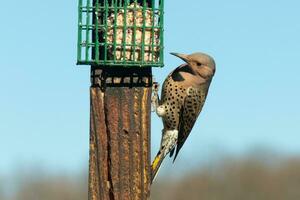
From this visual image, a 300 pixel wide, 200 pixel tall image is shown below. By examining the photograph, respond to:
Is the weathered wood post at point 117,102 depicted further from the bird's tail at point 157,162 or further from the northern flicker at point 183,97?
the northern flicker at point 183,97

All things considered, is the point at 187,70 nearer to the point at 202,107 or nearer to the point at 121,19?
the point at 202,107

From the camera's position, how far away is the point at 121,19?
7191 millimetres

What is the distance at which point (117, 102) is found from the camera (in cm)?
683

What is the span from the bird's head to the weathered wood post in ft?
5.61

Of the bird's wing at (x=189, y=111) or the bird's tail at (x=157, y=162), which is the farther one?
the bird's wing at (x=189, y=111)

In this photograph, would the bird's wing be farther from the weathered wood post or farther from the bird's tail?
the weathered wood post

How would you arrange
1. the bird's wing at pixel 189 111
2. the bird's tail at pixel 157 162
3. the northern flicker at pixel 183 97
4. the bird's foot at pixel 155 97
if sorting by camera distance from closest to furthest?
the bird's tail at pixel 157 162, the bird's foot at pixel 155 97, the northern flicker at pixel 183 97, the bird's wing at pixel 189 111

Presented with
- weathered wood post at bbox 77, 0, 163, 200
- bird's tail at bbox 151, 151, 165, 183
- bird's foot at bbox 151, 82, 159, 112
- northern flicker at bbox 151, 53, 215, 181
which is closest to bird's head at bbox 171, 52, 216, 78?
northern flicker at bbox 151, 53, 215, 181

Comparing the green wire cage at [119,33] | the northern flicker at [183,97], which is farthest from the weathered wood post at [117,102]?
the northern flicker at [183,97]

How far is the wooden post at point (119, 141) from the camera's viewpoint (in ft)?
22.1
